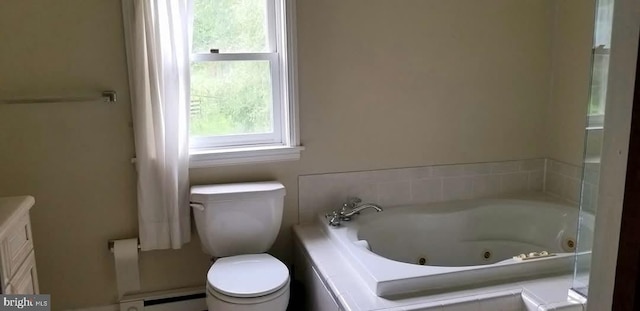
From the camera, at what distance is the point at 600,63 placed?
0.59 metres

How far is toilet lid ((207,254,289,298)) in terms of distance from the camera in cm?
205

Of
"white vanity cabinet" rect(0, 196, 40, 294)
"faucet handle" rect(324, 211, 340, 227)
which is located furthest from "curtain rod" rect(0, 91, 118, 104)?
"faucet handle" rect(324, 211, 340, 227)

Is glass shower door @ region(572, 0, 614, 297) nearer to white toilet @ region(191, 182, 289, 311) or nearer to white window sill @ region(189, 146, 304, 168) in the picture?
white toilet @ region(191, 182, 289, 311)

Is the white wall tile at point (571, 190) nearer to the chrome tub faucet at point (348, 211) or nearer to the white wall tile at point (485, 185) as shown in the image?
the white wall tile at point (485, 185)

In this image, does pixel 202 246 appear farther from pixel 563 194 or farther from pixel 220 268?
pixel 563 194

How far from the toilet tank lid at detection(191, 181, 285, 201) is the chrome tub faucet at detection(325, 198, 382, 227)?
→ 0.99 feet

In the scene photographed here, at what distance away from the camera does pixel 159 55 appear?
7.54 ft

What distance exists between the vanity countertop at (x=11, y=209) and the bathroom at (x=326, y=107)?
19.4 inches

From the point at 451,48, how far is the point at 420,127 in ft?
1.53

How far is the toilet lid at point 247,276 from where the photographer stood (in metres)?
2.05

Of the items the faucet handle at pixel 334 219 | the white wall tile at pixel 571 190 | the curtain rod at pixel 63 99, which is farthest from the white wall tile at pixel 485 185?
the curtain rod at pixel 63 99

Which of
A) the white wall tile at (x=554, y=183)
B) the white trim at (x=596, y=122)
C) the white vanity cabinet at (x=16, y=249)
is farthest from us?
the white wall tile at (x=554, y=183)

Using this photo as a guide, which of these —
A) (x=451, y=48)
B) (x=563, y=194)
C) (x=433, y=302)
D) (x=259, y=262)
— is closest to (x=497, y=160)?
(x=563, y=194)

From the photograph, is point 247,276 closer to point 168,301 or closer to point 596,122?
point 168,301
